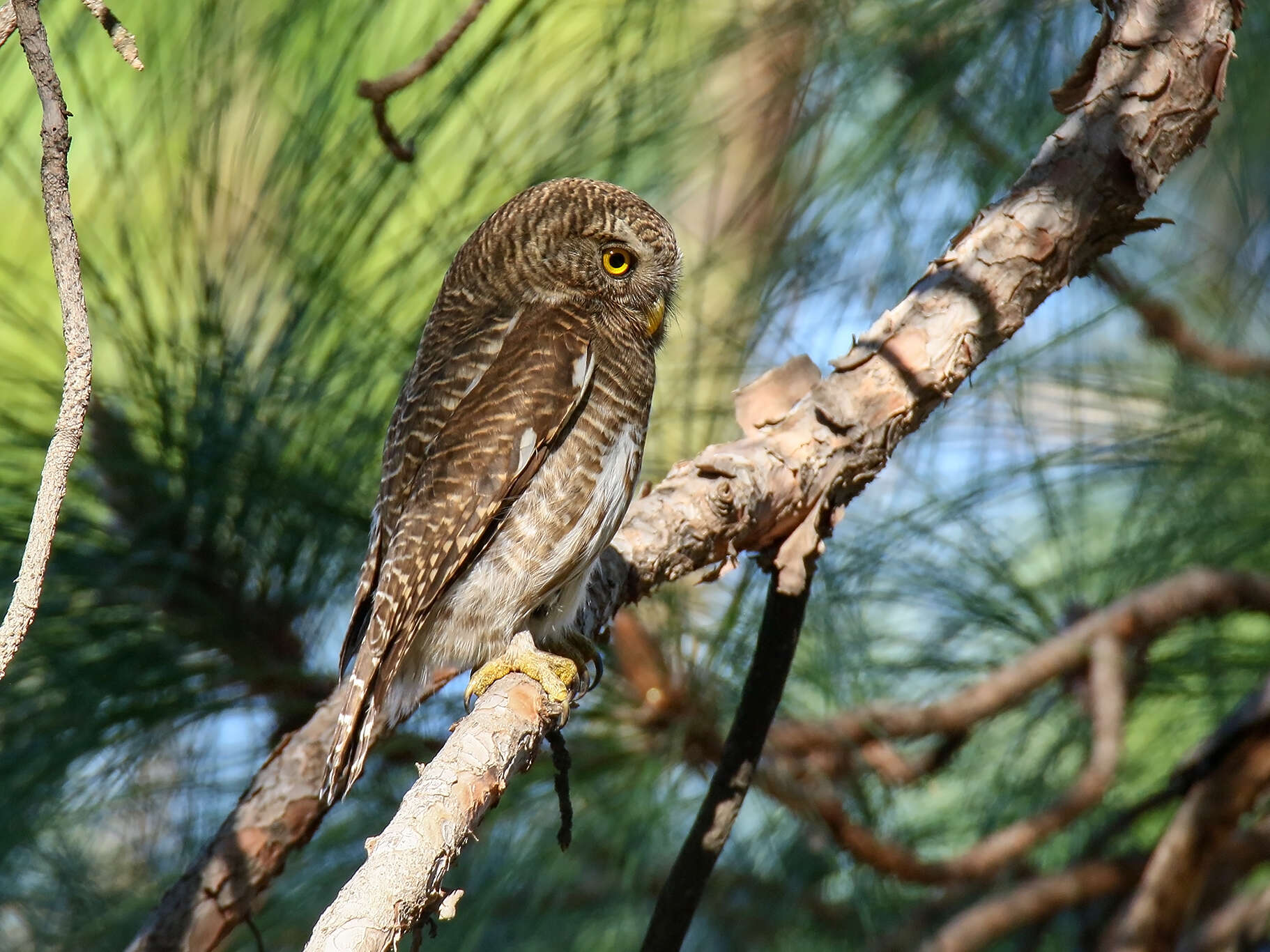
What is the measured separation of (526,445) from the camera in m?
2.19

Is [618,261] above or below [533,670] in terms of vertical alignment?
above

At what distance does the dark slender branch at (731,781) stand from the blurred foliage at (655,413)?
0.48 m

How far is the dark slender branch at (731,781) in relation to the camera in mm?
1847

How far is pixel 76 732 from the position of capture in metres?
2.14

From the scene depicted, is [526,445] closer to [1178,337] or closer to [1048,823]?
[1048,823]

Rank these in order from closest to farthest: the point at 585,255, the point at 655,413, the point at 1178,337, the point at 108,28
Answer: the point at 108,28 → the point at 585,255 → the point at 655,413 → the point at 1178,337

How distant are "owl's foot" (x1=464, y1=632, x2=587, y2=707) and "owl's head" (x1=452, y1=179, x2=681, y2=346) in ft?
2.00

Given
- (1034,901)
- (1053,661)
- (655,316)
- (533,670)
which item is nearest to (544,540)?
(533,670)

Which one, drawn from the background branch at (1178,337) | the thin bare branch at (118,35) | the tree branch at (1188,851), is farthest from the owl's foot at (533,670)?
the background branch at (1178,337)

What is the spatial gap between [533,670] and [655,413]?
80cm

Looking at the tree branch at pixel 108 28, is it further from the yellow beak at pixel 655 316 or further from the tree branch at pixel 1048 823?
the tree branch at pixel 1048 823

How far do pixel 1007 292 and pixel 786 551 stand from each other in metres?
0.48

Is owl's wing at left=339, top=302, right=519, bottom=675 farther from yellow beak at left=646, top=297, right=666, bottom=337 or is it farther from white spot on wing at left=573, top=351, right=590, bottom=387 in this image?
yellow beak at left=646, top=297, right=666, bottom=337

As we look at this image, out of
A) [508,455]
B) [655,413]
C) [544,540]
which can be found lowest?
[544,540]
